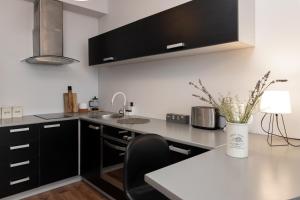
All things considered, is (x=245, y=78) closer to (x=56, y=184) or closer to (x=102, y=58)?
(x=102, y=58)

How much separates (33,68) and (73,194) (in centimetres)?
170

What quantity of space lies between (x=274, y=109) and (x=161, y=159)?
2.56ft

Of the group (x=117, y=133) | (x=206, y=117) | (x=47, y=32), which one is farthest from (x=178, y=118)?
(x=47, y=32)

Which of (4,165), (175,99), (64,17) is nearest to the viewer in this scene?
(4,165)

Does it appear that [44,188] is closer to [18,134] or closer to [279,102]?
[18,134]

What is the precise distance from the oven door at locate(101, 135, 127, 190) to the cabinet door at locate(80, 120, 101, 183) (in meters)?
0.11

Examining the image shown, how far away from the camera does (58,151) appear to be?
7.98 ft

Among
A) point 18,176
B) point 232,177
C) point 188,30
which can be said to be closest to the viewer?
point 232,177

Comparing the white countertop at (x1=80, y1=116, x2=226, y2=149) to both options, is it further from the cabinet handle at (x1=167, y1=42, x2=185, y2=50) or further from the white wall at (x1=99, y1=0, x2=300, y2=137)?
the cabinet handle at (x1=167, y1=42, x2=185, y2=50)

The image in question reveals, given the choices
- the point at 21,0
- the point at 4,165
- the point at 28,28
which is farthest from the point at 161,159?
the point at 21,0

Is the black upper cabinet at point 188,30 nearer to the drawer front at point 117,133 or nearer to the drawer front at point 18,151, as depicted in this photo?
the drawer front at point 117,133

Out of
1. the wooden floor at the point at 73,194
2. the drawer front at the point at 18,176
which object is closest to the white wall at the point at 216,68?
the wooden floor at the point at 73,194

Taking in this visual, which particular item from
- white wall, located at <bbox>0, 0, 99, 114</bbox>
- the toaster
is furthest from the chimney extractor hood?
the toaster

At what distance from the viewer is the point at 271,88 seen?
1599 mm
